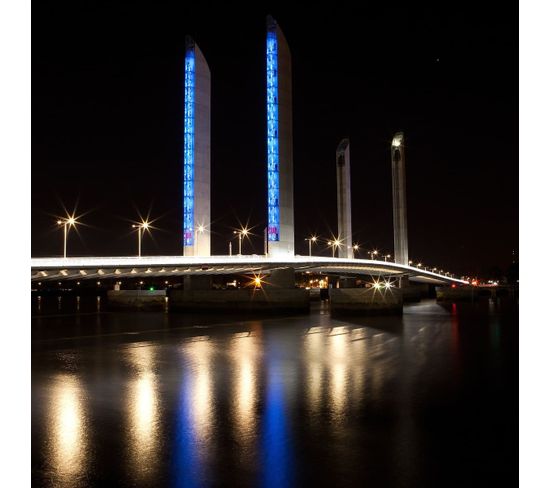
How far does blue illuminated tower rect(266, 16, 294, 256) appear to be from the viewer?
4797 centimetres

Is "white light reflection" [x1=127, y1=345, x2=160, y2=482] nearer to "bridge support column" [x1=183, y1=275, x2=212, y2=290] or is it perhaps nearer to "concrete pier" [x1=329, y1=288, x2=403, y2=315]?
"concrete pier" [x1=329, y1=288, x2=403, y2=315]

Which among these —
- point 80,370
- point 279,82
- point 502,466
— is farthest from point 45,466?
point 279,82

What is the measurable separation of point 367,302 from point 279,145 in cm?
1599

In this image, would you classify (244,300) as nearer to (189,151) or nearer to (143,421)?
(189,151)

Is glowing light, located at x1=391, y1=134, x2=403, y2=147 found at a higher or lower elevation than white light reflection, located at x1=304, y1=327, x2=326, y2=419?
higher

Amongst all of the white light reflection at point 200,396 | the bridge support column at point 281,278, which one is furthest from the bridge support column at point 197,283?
the white light reflection at point 200,396

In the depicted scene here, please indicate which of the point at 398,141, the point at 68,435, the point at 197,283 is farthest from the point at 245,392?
the point at 398,141

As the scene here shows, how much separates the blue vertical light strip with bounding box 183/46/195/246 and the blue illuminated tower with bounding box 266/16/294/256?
23.0 feet

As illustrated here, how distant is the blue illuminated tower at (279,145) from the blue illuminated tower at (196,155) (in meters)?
6.00

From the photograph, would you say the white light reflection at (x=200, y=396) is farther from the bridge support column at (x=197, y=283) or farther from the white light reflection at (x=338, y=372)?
the bridge support column at (x=197, y=283)

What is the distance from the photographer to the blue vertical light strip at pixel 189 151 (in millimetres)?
49125

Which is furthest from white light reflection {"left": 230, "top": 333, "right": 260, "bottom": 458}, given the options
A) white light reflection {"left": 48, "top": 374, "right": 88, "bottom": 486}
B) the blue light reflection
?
white light reflection {"left": 48, "top": 374, "right": 88, "bottom": 486}

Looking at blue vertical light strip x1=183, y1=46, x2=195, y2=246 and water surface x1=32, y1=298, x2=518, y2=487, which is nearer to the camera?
water surface x1=32, y1=298, x2=518, y2=487
